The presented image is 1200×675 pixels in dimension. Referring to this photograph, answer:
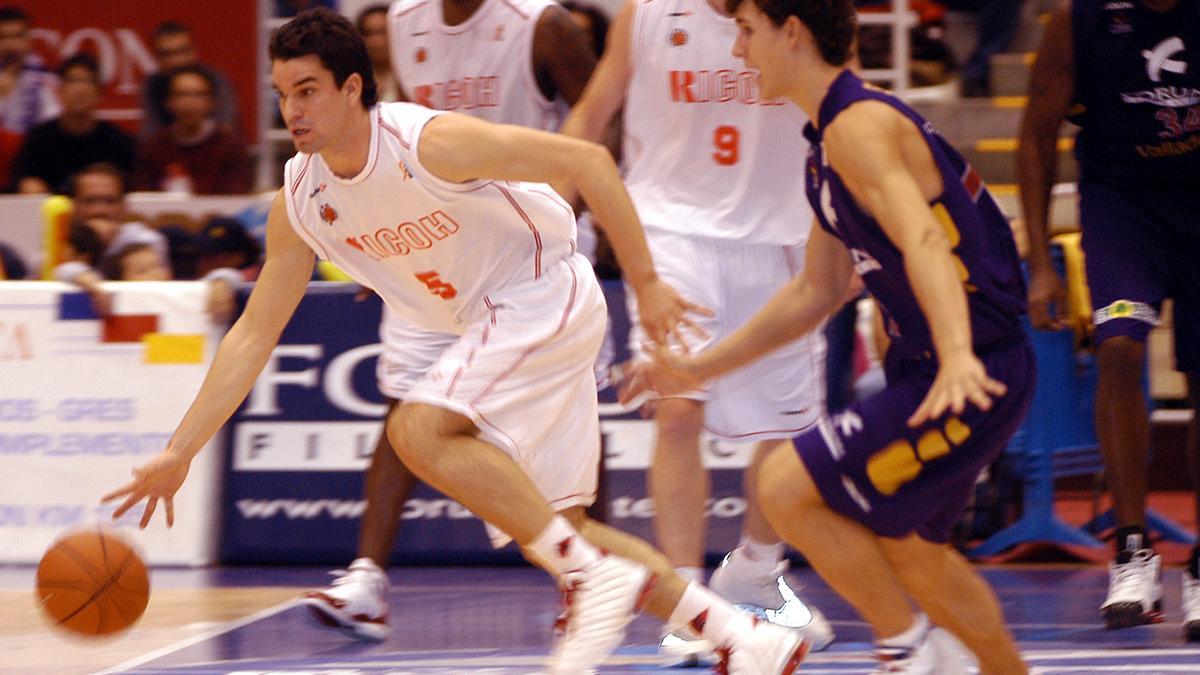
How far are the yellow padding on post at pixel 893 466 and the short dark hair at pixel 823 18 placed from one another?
0.88 metres

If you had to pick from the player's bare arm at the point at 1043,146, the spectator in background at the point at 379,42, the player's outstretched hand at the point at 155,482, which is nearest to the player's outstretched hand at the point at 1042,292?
the player's bare arm at the point at 1043,146

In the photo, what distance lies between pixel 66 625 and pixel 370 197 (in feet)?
4.49

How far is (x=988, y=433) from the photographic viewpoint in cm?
386

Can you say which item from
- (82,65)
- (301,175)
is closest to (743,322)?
(301,175)

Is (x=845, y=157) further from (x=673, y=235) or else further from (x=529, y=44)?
(x=529, y=44)

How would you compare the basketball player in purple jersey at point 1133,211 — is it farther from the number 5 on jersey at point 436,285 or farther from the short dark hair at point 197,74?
the short dark hair at point 197,74

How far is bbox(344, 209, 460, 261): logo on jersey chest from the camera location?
435cm

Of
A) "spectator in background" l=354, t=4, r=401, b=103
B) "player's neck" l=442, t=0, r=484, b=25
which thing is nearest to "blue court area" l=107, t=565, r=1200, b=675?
"player's neck" l=442, t=0, r=484, b=25

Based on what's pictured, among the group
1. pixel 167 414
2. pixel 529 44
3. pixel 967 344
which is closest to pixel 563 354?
pixel 967 344

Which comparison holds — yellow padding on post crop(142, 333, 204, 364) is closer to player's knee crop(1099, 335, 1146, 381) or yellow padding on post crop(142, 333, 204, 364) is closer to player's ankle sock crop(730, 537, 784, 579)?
player's ankle sock crop(730, 537, 784, 579)

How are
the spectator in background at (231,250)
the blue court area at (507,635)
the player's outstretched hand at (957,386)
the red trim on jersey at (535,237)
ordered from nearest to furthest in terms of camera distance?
the player's outstretched hand at (957,386) → the red trim on jersey at (535,237) → the blue court area at (507,635) → the spectator in background at (231,250)

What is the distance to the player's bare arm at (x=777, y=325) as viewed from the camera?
4.20m

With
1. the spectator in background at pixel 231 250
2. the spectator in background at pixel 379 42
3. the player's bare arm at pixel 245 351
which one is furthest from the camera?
the spectator in background at pixel 379 42

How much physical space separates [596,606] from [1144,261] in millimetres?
2419
